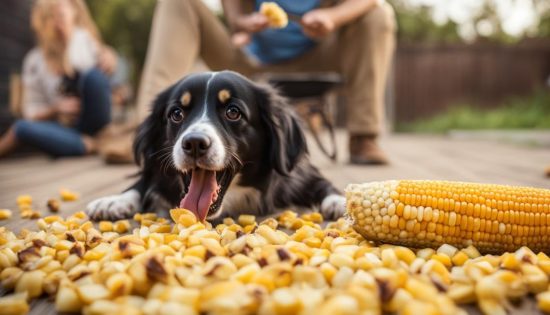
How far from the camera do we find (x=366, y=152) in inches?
156

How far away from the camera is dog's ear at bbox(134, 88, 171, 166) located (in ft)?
7.20

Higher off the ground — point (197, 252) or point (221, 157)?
point (221, 157)

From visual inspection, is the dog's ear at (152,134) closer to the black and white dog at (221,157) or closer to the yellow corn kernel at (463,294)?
the black and white dog at (221,157)

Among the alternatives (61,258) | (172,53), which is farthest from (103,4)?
(61,258)

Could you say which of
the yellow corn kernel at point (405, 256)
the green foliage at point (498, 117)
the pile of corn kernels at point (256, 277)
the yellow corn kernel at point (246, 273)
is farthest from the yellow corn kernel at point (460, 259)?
the green foliage at point (498, 117)

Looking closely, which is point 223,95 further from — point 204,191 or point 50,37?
point 50,37

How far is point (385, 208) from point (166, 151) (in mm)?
1051

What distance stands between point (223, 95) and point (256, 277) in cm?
101

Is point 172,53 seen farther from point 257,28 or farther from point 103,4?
point 103,4

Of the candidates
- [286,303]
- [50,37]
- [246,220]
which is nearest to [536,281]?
[286,303]

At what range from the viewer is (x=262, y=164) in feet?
7.16

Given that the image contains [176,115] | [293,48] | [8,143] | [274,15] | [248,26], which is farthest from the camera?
[8,143]

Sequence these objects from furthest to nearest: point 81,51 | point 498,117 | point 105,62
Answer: point 498,117 → point 105,62 → point 81,51

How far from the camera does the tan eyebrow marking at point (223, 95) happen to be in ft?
6.41
